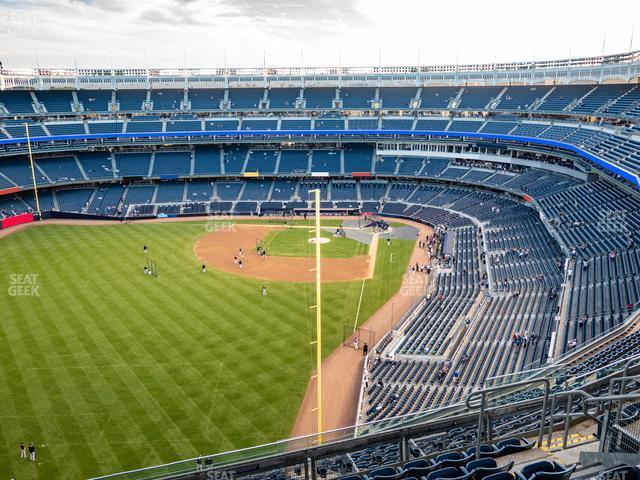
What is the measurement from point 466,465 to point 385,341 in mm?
20959

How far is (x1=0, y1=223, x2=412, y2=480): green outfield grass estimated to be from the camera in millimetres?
20703

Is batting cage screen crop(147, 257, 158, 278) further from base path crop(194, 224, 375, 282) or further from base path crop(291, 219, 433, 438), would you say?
base path crop(291, 219, 433, 438)

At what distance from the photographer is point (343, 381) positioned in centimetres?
2617

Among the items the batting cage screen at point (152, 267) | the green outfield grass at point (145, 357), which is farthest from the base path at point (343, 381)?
the batting cage screen at point (152, 267)

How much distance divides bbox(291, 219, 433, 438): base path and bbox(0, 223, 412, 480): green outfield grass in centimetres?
69

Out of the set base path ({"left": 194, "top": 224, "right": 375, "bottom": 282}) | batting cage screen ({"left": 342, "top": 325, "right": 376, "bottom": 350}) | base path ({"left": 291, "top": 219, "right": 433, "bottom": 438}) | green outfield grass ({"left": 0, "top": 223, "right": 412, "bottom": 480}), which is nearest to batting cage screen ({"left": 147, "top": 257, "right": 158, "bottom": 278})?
green outfield grass ({"left": 0, "top": 223, "right": 412, "bottom": 480})

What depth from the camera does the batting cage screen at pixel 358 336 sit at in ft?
99.0

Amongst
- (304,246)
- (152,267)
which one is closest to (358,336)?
(152,267)

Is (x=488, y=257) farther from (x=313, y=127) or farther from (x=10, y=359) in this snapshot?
(x=313, y=127)

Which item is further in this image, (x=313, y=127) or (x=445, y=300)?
(x=313, y=127)

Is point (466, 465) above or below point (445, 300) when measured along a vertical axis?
above

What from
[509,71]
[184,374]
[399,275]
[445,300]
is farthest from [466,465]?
[509,71]

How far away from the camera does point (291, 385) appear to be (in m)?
25.2

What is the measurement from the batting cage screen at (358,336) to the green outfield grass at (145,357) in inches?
19.8
